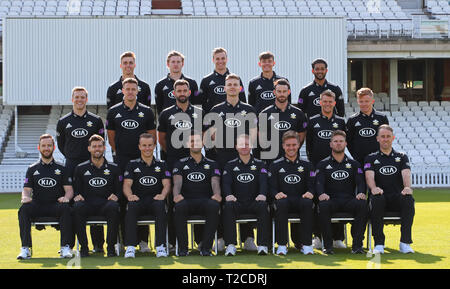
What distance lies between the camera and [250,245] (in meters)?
9.17

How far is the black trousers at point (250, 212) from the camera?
854 cm

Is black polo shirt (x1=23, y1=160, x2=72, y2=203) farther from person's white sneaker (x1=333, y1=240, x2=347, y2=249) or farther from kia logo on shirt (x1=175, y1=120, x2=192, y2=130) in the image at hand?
person's white sneaker (x1=333, y1=240, x2=347, y2=249)

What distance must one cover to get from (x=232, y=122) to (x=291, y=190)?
1.15 m

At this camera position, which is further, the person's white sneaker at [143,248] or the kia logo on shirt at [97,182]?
the person's white sneaker at [143,248]

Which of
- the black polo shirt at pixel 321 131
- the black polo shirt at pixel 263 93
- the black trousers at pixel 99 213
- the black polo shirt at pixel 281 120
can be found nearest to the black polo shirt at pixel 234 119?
the black polo shirt at pixel 281 120

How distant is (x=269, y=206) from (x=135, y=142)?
1876 mm

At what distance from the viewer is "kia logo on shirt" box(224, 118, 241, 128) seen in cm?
907

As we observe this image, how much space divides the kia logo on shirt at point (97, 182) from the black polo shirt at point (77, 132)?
17.6 inches

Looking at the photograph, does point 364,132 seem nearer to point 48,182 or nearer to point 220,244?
point 220,244

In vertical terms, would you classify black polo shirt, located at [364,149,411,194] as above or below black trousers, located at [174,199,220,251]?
above

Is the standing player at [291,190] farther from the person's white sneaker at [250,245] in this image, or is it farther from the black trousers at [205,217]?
the black trousers at [205,217]

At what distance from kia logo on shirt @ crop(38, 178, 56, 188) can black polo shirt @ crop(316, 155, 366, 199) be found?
3.26m

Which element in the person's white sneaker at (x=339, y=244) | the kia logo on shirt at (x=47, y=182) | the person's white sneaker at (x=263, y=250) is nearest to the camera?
the person's white sneaker at (x=263, y=250)

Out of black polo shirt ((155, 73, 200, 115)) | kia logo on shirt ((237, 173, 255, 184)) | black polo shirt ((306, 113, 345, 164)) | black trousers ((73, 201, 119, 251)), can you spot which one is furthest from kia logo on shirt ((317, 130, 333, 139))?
black trousers ((73, 201, 119, 251))
